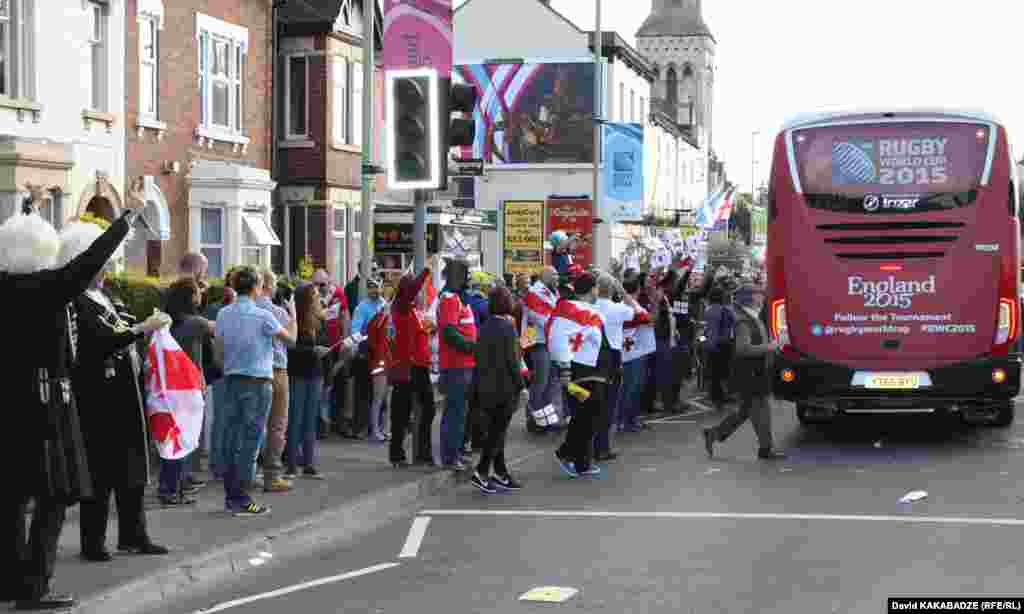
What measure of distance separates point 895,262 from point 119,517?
33.2ft

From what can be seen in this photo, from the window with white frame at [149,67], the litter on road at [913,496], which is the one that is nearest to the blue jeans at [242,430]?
the litter on road at [913,496]

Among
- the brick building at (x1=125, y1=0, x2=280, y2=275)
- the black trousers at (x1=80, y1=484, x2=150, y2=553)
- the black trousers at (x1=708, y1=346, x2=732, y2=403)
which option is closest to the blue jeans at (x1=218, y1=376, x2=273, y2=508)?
the black trousers at (x1=80, y1=484, x2=150, y2=553)

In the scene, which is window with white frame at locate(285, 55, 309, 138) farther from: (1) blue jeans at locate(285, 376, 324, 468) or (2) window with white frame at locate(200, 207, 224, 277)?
(1) blue jeans at locate(285, 376, 324, 468)

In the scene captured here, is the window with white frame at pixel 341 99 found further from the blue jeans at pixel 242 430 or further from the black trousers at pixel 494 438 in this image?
the blue jeans at pixel 242 430

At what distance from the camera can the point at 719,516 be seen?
1262 cm

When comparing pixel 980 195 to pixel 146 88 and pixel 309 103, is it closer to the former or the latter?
pixel 146 88

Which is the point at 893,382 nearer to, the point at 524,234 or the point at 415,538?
the point at 415,538

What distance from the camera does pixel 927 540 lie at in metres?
11.3

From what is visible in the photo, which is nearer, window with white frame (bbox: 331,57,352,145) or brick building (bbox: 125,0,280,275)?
brick building (bbox: 125,0,280,275)

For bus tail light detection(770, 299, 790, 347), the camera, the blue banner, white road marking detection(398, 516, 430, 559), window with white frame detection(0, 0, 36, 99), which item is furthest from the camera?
the blue banner

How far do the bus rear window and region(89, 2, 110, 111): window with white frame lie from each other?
1235 cm

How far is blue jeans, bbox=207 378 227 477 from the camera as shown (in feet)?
44.0

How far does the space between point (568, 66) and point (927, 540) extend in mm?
51540

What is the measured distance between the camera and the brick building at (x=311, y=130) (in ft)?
111
